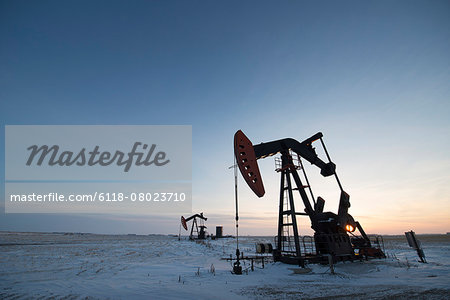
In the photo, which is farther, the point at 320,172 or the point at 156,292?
the point at 320,172

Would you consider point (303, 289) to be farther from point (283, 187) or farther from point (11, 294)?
point (11, 294)

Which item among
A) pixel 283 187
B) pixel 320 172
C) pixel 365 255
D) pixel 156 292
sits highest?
pixel 320 172

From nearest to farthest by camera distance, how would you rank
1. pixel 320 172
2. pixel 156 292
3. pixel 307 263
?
pixel 156 292 → pixel 307 263 → pixel 320 172

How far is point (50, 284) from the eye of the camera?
7715 mm

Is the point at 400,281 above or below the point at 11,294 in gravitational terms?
below

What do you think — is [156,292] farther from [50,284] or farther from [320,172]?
[320,172]

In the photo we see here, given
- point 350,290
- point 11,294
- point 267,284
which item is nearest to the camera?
point 11,294

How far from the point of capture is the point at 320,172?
55.9ft

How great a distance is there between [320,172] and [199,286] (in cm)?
1253


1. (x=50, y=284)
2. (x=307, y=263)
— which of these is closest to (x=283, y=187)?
(x=307, y=263)

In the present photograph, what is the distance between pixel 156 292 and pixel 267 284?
3.96 metres

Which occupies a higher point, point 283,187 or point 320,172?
point 320,172

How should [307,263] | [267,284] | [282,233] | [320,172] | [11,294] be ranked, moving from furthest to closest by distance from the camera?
[320,172], [282,233], [307,263], [267,284], [11,294]

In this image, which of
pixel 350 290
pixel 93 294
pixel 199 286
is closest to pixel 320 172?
pixel 350 290
